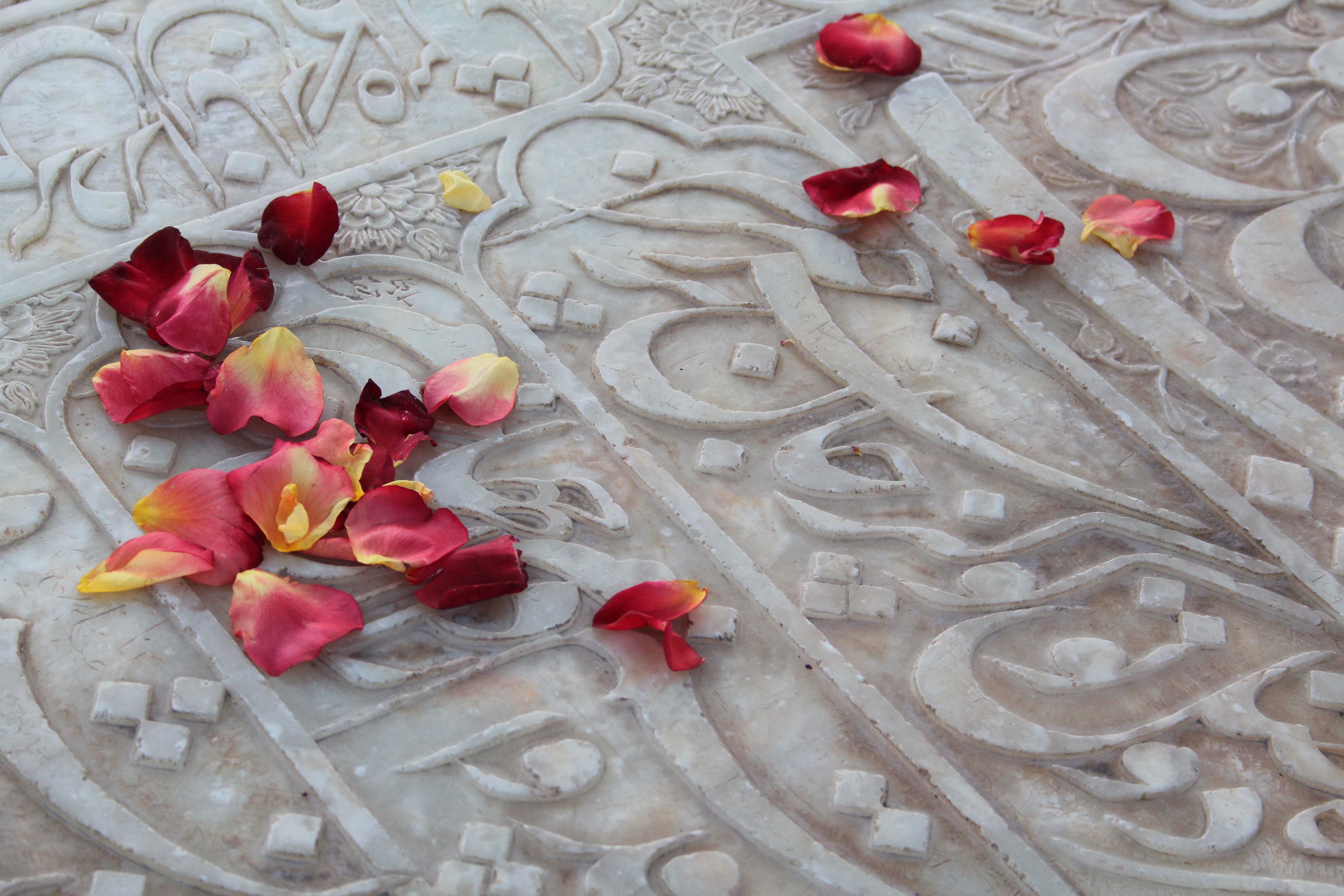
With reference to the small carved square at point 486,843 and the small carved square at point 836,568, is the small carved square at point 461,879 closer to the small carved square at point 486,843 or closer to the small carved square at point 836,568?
the small carved square at point 486,843

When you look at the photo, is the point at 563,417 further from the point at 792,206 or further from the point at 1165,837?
the point at 1165,837

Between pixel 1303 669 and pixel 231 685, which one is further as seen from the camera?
pixel 1303 669

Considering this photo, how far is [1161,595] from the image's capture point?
5.23ft

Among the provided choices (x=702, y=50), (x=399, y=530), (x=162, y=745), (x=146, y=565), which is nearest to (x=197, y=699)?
(x=162, y=745)

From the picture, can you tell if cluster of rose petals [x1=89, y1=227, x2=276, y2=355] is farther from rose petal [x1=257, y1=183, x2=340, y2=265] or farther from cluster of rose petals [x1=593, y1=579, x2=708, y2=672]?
cluster of rose petals [x1=593, y1=579, x2=708, y2=672]

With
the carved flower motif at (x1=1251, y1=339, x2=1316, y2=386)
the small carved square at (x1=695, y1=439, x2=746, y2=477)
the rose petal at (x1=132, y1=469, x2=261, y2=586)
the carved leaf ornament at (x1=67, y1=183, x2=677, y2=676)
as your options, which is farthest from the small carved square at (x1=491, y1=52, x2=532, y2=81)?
the carved flower motif at (x1=1251, y1=339, x2=1316, y2=386)

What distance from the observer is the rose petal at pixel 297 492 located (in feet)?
4.85

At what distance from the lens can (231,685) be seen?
141 centimetres

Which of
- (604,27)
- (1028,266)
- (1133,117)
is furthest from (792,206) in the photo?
(1133,117)

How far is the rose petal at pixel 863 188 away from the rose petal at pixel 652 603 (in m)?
0.77

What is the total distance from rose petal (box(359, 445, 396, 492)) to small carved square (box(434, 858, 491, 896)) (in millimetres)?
472

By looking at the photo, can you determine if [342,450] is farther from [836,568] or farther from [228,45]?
[228,45]

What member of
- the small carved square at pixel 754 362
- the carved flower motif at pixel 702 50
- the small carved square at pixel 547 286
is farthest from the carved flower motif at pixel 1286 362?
the small carved square at pixel 547 286

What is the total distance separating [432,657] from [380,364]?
0.46m
